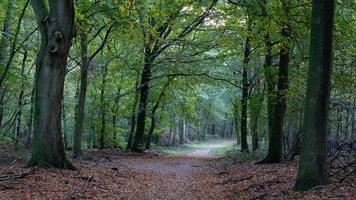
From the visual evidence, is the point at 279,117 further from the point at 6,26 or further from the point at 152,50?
the point at 6,26

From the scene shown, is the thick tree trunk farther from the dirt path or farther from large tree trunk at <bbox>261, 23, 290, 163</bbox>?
large tree trunk at <bbox>261, 23, 290, 163</bbox>

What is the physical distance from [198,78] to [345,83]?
13284 millimetres

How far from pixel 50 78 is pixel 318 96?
300 inches

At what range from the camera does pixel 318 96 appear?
27.0ft

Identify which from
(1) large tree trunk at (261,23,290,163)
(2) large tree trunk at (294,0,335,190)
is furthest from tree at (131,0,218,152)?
(2) large tree trunk at (294,0,335,190)

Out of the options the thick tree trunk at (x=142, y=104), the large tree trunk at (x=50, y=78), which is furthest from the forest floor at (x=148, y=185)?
the thick tree trunk at (x=142, y=104)

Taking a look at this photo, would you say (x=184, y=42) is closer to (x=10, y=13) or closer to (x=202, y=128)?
(x=10, y=13)

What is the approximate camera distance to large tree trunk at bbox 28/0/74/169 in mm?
11445

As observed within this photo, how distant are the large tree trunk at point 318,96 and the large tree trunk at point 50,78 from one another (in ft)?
23.2

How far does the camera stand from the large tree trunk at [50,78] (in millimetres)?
11445

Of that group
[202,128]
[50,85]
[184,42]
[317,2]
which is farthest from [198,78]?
[202,128]

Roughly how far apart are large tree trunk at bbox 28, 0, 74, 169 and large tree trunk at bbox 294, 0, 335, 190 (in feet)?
23.2

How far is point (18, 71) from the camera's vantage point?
22.1 m

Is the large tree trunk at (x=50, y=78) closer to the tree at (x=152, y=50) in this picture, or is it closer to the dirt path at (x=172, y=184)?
the dirt path at (x=172, y=184)
